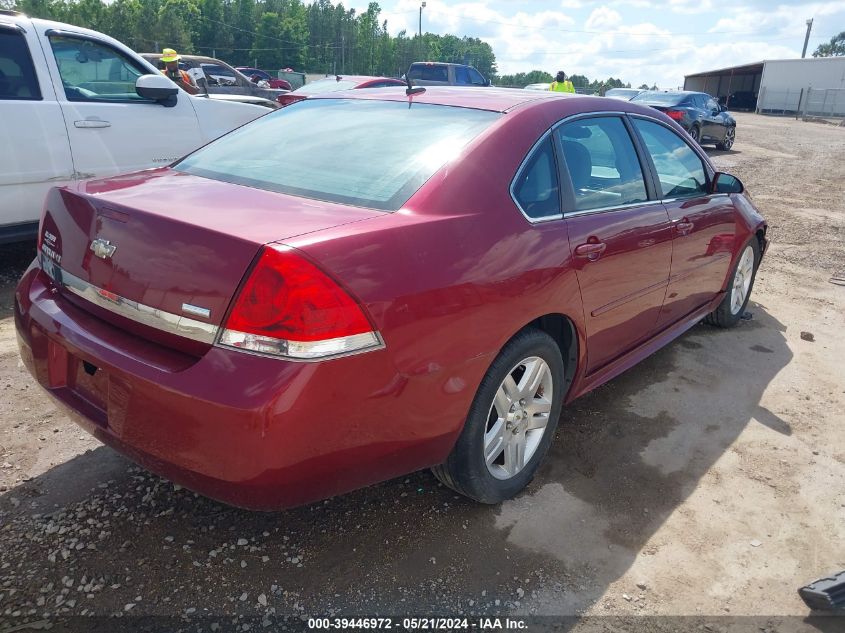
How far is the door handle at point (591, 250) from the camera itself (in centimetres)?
275

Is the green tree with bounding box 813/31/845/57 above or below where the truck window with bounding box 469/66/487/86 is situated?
above

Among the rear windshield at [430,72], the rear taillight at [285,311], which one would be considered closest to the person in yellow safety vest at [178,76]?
the rear windshield at [430,72]

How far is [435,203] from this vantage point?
225 cm

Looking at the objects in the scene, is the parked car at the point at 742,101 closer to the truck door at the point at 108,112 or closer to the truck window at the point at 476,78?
the truck window at the point at 476,78

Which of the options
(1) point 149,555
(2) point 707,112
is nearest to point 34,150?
(1) point 149,555

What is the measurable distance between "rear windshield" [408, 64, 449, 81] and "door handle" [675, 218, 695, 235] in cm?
1453

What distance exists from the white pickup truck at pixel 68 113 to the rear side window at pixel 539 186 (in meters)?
3.81

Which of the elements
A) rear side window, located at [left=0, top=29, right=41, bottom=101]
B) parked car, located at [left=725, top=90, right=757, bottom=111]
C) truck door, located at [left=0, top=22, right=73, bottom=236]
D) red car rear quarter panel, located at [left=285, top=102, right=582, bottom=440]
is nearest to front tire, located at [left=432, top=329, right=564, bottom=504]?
red car rear quarter panel, located at [left=285, top=102, right=582, bottom=440]

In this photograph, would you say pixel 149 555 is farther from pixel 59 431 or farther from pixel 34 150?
pixel 34 150

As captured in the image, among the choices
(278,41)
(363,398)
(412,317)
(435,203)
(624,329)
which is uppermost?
(278,41)

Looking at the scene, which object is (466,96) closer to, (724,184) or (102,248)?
(102,248)

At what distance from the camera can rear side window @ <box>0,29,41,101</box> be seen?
4.60 m

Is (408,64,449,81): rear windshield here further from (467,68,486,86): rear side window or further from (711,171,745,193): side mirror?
(711,171,745,193): side mirror

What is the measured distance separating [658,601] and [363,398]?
4.31 feet
